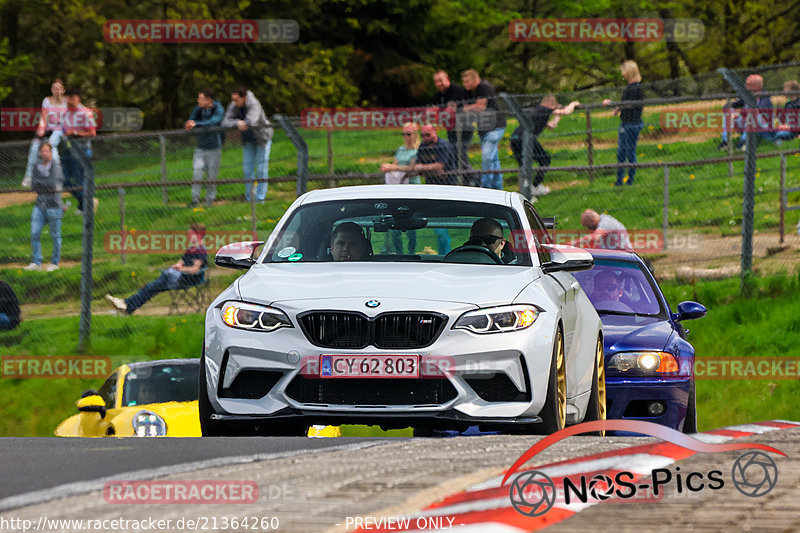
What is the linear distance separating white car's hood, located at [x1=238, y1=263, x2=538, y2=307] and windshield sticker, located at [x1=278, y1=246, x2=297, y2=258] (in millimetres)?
338

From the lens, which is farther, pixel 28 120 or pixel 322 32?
pixel 322 32

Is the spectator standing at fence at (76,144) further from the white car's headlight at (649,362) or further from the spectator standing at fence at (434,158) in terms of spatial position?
the white car's headlight at (649,362)

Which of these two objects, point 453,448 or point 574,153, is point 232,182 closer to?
point 574,153

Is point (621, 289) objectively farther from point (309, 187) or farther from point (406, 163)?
point (309, 187)

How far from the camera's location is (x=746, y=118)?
58.4ft

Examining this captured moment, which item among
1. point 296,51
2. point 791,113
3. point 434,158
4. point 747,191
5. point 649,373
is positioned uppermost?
point 296,51

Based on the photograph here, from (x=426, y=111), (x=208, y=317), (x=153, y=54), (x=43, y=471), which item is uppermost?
(x=153, y=54)

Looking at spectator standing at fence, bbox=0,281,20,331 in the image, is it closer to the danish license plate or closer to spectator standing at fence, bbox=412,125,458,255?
spectator standing at fence, bbox=412,125,458,255

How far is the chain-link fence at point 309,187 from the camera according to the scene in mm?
18906

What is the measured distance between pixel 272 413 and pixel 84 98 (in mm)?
37912

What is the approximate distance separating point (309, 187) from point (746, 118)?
564 cm

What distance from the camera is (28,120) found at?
42250 millimetres

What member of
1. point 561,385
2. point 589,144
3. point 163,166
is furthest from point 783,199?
point 561,385

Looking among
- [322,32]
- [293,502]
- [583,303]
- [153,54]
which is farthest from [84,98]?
[293,502]
